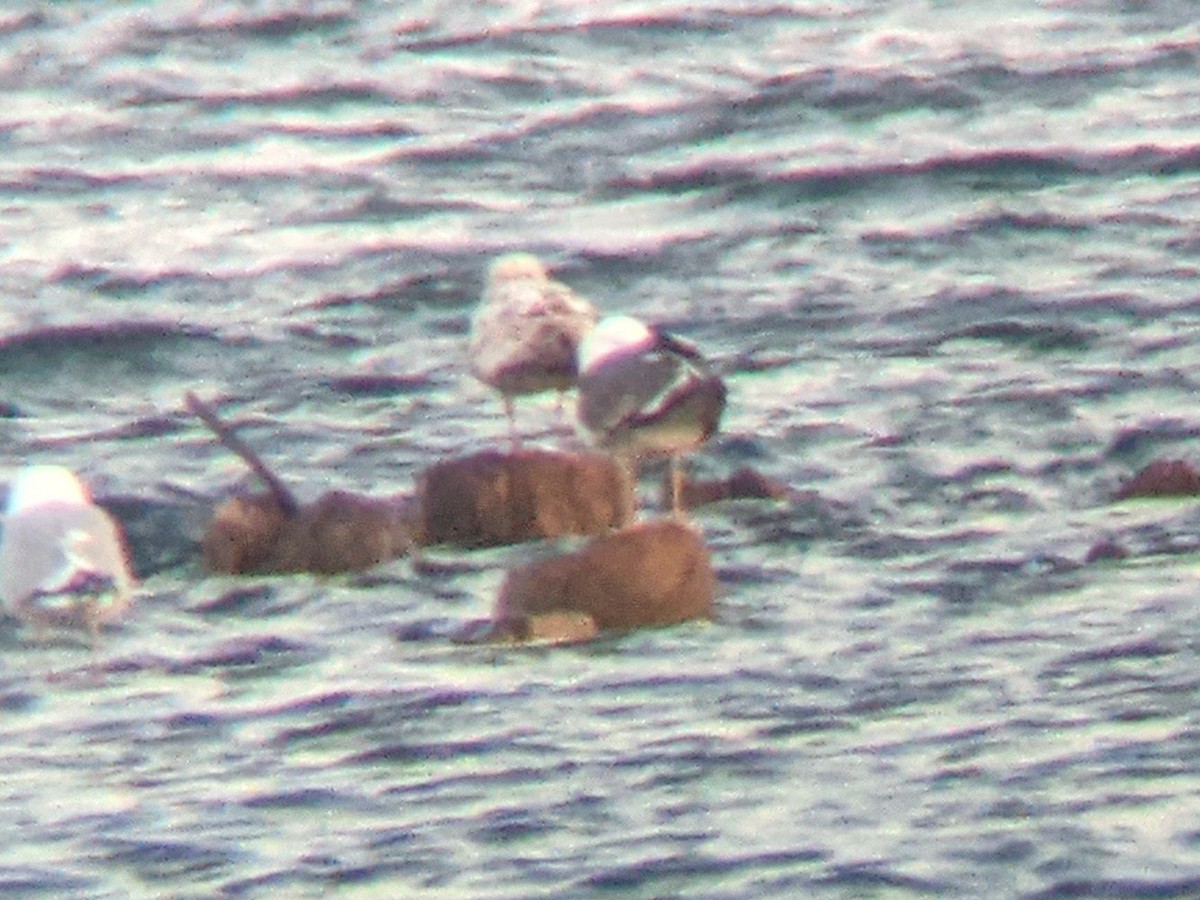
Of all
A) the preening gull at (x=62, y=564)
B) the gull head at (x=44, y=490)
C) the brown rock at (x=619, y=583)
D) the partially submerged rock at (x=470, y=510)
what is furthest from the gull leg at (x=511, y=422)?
the brown rock at (x=619, y=583)

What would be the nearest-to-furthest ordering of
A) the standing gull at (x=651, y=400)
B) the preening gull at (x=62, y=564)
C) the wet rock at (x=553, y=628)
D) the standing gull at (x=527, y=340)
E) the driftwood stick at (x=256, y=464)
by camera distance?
1. the wet rock at (x=553, y=628)
2. the preening gull at (x=62, y=564)
3. the standing gull at (x=651, y=400)
4. the driftwood stick at (x=256, y=464)
5. the standing gull at (x=527, y=340)

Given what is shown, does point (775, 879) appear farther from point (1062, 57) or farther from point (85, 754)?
point (1062, 57)

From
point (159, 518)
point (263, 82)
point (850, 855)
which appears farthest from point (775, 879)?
point (263, 82)

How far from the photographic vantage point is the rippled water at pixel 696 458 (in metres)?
8.55

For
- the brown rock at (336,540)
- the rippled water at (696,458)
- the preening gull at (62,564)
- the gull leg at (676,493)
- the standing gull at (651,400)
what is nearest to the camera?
the rippled water at (696,458)

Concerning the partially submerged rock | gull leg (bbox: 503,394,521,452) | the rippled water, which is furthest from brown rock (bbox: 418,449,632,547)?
gull leg (bbox: 503,394,521,452)

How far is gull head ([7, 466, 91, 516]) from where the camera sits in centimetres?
1125

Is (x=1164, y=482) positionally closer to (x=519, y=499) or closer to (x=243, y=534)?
(x=519, y=499)

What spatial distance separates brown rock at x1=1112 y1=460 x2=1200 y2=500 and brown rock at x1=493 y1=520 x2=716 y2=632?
72.6 inches

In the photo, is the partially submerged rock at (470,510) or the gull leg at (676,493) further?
the gull leg at (676,493)

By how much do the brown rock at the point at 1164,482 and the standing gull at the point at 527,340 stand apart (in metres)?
2.08

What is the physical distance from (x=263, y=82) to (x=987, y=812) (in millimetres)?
11770

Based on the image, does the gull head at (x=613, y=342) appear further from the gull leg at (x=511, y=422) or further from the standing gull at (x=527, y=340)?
the gull leg at (x=511, y=422)

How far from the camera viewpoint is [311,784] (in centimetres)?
894
